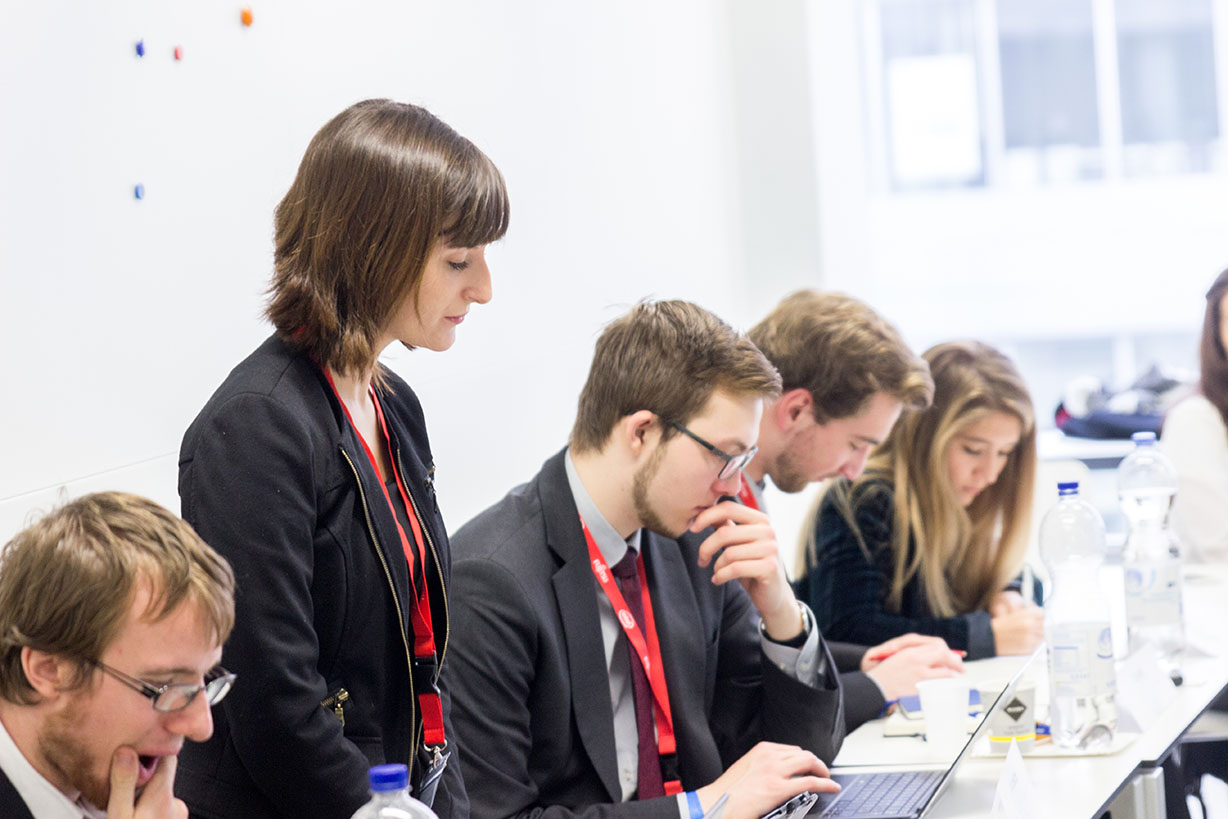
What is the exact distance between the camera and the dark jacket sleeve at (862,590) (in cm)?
275

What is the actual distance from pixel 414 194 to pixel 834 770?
3.76 feet

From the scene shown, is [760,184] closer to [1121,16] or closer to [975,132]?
[975,132]

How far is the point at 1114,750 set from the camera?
2.10m

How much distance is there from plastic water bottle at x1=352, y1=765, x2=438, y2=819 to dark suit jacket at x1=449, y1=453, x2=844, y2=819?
59 cm

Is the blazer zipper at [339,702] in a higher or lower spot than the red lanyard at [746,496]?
higher

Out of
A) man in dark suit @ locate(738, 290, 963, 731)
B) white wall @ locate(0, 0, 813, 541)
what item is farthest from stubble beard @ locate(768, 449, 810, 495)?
white wall @ locate(0, 0, 813, 541)

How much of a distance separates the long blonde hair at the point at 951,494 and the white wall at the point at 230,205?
2.70ft

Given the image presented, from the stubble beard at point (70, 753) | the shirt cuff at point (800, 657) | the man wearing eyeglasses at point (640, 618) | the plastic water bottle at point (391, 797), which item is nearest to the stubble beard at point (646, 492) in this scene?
the man wearing eyeglasses at point (640, 618)

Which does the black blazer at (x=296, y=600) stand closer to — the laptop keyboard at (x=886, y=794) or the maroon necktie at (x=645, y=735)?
the maroon necktie at (x=645, y=735)

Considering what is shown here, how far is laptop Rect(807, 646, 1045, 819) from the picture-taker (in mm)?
1819

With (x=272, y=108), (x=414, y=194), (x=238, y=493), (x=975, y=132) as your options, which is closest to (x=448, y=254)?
(x=414, y=194)

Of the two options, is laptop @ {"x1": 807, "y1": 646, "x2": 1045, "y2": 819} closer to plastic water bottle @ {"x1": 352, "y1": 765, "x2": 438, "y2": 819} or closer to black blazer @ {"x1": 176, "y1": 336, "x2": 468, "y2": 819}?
black blazer @ {"x1": 176, "y1": 336, "x2": 468, "y2": 819}

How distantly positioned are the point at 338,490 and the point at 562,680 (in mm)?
581

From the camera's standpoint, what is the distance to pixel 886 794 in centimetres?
192
